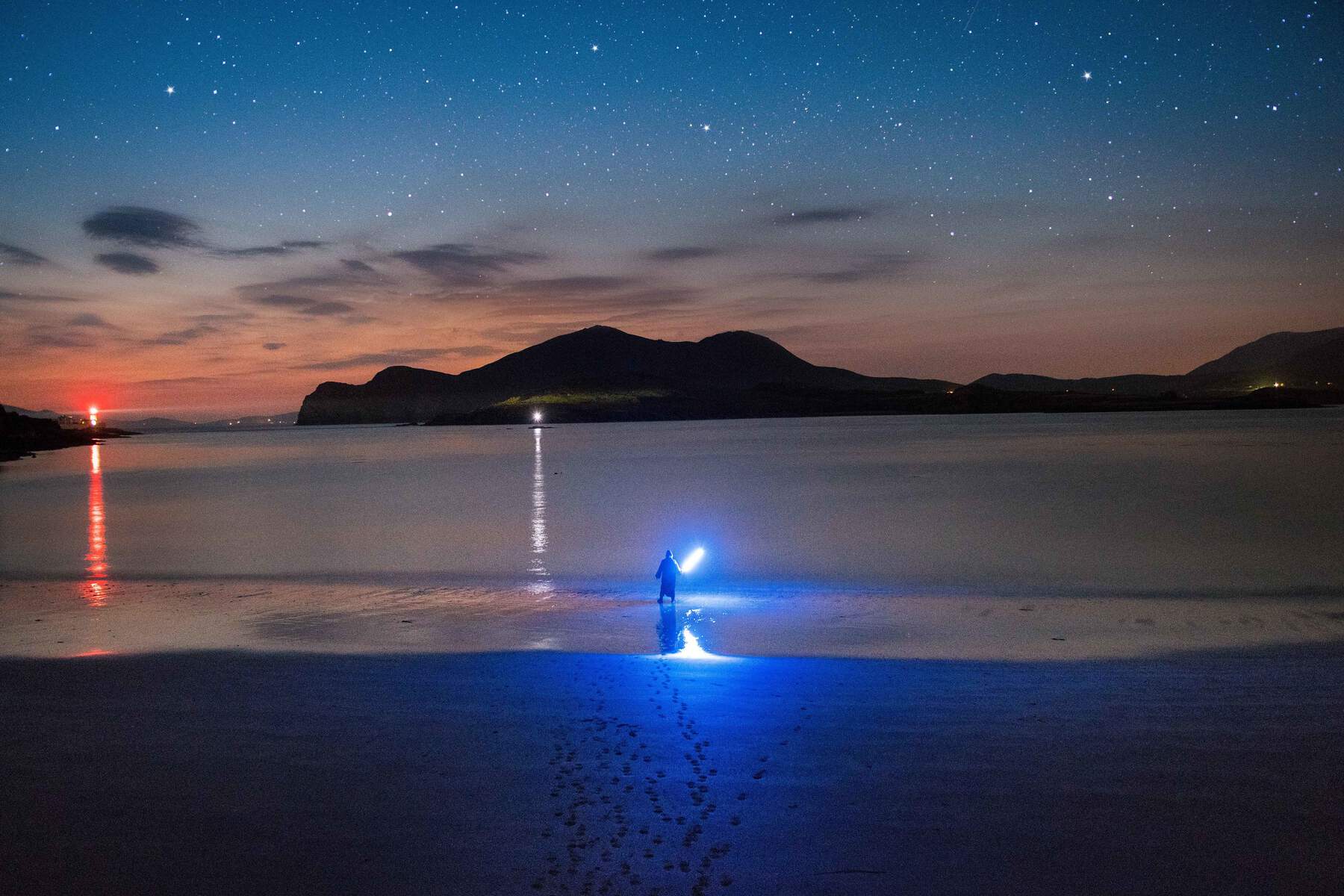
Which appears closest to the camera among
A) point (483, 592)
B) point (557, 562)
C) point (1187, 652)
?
point (1187, 652)

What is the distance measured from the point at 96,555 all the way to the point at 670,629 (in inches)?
809

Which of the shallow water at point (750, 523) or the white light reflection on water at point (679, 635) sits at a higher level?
the white light reflection on water at point (679, 635)

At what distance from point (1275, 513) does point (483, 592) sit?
28535 mm

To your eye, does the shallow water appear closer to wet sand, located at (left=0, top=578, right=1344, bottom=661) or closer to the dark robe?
wet sand, located at (left=0, top=578, right=1344, bottom=661)

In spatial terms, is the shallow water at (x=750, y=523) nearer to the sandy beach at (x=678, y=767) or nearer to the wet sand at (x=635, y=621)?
the wet sand at (x=635, y=621)

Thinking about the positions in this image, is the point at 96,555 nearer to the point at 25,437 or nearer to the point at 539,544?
the point at 539,544

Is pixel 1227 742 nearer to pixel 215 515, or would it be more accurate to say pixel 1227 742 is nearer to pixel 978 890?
pixel 978 890

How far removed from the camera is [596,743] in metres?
7.13

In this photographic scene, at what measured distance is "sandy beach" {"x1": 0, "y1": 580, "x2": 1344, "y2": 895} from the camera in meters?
5.19

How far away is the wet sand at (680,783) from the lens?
5.16 meters

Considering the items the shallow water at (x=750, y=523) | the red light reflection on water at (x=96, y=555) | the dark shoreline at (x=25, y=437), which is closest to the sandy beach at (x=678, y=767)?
the red light reflection on water at (x=96, y=555)

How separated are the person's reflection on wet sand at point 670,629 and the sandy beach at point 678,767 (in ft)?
0.57

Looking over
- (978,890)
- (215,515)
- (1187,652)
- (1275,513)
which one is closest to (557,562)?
(1187,652)

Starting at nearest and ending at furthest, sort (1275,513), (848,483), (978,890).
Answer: (978,890) < (1275,513) < (848,483)
